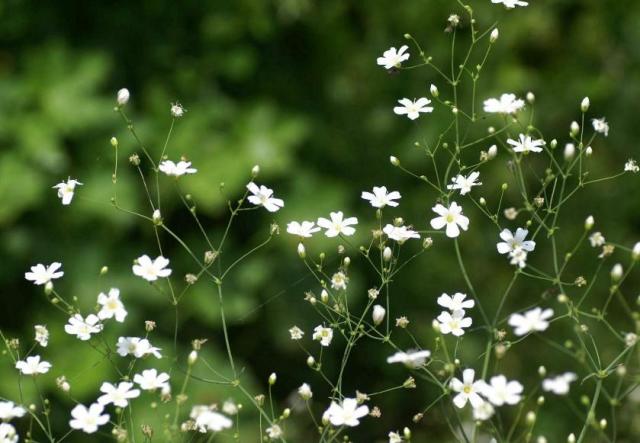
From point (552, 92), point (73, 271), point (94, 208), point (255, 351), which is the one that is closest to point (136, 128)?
point (94, 208)

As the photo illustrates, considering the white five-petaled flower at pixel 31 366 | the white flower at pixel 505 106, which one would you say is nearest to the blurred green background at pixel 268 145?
the white five-petaled flower at pixel 31 366

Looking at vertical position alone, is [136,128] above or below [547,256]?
above

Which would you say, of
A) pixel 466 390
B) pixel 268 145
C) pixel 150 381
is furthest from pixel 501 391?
pixel 268 145

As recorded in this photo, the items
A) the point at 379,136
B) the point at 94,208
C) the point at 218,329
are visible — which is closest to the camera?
the point at 94,208

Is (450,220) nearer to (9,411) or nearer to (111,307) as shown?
(111,307)

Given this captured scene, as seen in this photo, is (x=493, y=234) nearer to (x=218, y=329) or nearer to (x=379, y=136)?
(x=379, y=136)

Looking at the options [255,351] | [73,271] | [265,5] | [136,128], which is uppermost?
[265,5]

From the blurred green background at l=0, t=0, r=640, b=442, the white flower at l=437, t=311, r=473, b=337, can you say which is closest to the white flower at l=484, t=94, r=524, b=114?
the white flower at l=437, t=311, r=473, b=337

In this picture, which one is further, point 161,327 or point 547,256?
point 547,256
